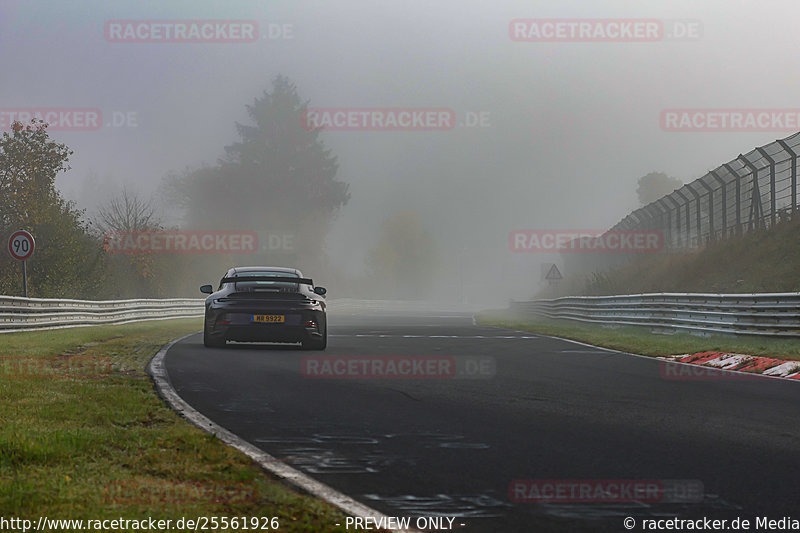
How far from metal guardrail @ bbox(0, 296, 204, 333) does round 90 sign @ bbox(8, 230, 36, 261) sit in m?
1.13

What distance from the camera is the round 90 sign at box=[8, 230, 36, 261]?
21406 mm

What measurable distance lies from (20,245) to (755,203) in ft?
66.1

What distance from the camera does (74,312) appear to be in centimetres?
2512

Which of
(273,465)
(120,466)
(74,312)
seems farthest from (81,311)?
(273,465)

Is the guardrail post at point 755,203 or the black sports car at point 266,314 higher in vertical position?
the guardrail post at point 755,203

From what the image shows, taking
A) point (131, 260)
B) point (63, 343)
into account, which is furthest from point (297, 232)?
point (63, 343)

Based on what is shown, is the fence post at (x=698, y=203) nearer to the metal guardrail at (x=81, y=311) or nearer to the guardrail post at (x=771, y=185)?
the guardrail post at (x=771, y=185)

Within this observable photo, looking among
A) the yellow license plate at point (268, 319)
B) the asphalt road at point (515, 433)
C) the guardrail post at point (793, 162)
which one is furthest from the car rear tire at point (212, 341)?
the guardrail post at point (793, 162)

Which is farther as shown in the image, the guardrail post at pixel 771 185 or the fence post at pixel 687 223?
the fence post at pixel 687 223

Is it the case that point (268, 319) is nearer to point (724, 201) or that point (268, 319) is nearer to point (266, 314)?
point (266, 314)

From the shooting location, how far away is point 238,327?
14758 millimetres

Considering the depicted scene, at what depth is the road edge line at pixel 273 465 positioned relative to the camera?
4.24m

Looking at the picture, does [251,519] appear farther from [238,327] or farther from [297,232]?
[297,232]

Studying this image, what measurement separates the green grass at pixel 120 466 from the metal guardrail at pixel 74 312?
12.8 metres
